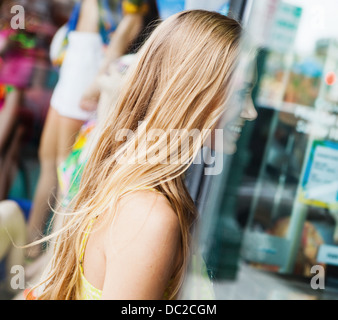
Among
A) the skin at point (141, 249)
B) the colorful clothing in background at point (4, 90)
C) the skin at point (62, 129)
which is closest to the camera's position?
the skin at point (141, 249)

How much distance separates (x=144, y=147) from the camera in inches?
42.3

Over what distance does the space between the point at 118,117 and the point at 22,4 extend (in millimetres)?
1546

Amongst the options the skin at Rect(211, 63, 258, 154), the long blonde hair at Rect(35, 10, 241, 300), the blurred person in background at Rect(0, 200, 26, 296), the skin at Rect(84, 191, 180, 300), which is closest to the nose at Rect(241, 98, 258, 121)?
the skin at Rect(211, 63, 258, 154)

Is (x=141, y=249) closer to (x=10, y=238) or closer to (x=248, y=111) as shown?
(x=248, y=111)

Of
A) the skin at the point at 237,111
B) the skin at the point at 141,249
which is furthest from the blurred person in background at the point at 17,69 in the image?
the skin at the point at 141,249

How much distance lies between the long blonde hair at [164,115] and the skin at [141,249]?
0.17 feet

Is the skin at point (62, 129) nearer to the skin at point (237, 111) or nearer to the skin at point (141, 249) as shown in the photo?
the skin at point (237, 111)

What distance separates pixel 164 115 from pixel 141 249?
35 cm

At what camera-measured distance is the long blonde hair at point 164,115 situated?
105 cm

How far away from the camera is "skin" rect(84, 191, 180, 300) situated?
911 mm

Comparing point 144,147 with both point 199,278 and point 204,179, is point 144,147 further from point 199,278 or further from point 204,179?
point 204,179

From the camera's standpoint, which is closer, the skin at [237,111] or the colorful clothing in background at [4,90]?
the skin at [237,111]

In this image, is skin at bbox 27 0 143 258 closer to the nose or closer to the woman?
the woman

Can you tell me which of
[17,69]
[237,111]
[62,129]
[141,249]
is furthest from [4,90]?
[141,249]
